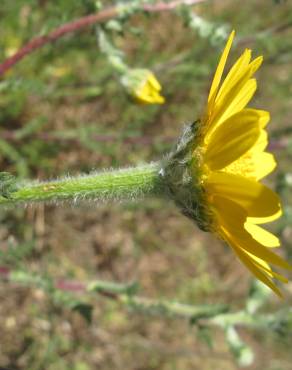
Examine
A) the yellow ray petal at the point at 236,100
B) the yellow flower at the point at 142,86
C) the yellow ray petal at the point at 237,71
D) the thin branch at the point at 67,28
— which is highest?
the yellow ray petal at the point at 237,71

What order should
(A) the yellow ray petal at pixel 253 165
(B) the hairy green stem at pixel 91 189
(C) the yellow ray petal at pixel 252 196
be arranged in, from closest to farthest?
(C) the yellow ray petal at pixel 252 196 → (B) the hairy green stem at pixel 91 189 → (A) the yellow ray petal at pixel 253 165

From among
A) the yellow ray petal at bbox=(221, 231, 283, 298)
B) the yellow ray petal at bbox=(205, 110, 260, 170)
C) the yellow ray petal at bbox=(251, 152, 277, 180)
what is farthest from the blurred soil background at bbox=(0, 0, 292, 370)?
the yellow ray petal at bbox=(221, 231, 283, 298)

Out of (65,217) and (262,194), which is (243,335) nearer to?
(65,217)

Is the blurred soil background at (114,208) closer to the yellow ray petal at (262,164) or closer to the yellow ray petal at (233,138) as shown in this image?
the yellow ray petal at (262,164)

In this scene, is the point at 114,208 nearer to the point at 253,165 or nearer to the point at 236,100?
the point at 253,165

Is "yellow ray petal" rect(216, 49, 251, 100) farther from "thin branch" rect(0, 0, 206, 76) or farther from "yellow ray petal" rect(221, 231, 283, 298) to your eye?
"thin branch" rect(0, 0, 206, 76)

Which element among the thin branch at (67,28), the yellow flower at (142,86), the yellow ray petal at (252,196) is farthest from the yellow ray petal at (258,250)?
the thin branch at (67,28)

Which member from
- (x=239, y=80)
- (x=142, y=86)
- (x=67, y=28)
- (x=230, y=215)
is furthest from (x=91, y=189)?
(x=67, y=28)

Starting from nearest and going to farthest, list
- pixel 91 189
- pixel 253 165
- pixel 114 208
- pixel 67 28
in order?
1. pixel 91 189
2. pixel 253 165
3. pixel 67 28
4. pixel 114 208
